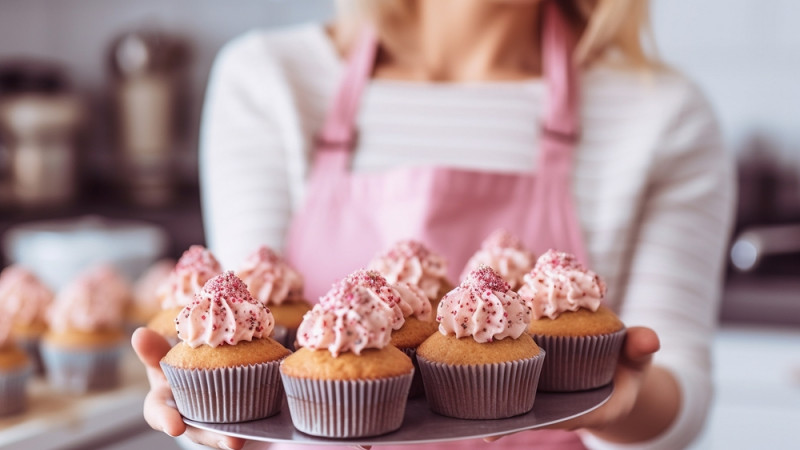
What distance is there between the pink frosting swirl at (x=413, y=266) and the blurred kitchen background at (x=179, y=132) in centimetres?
135

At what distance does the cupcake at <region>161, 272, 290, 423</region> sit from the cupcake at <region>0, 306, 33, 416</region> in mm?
638

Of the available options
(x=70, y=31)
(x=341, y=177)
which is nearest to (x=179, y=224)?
(x=70, y=31)

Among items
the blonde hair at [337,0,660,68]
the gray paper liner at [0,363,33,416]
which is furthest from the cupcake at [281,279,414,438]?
the blonde hair at [337,0,660,68]

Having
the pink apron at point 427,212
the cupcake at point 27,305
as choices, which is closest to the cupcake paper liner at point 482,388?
the pink apron at point 427,212

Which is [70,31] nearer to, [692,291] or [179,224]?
[179,224]

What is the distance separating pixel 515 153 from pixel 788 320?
1.09m

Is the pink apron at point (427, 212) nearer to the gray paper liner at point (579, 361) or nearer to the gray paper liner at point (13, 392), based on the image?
the gray paper liner at point (579, 361)

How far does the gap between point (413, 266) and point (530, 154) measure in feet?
1.65

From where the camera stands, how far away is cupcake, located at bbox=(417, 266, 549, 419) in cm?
105

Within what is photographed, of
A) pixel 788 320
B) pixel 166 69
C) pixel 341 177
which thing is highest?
pixel 166 69

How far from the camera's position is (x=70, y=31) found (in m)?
3.50

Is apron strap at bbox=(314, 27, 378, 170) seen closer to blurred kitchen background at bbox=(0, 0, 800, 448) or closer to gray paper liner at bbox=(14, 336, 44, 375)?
gray paper liner at bbox=(14, 336, 44, 375)

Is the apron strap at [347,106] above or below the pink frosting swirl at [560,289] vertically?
above

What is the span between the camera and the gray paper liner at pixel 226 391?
39.1 inches
